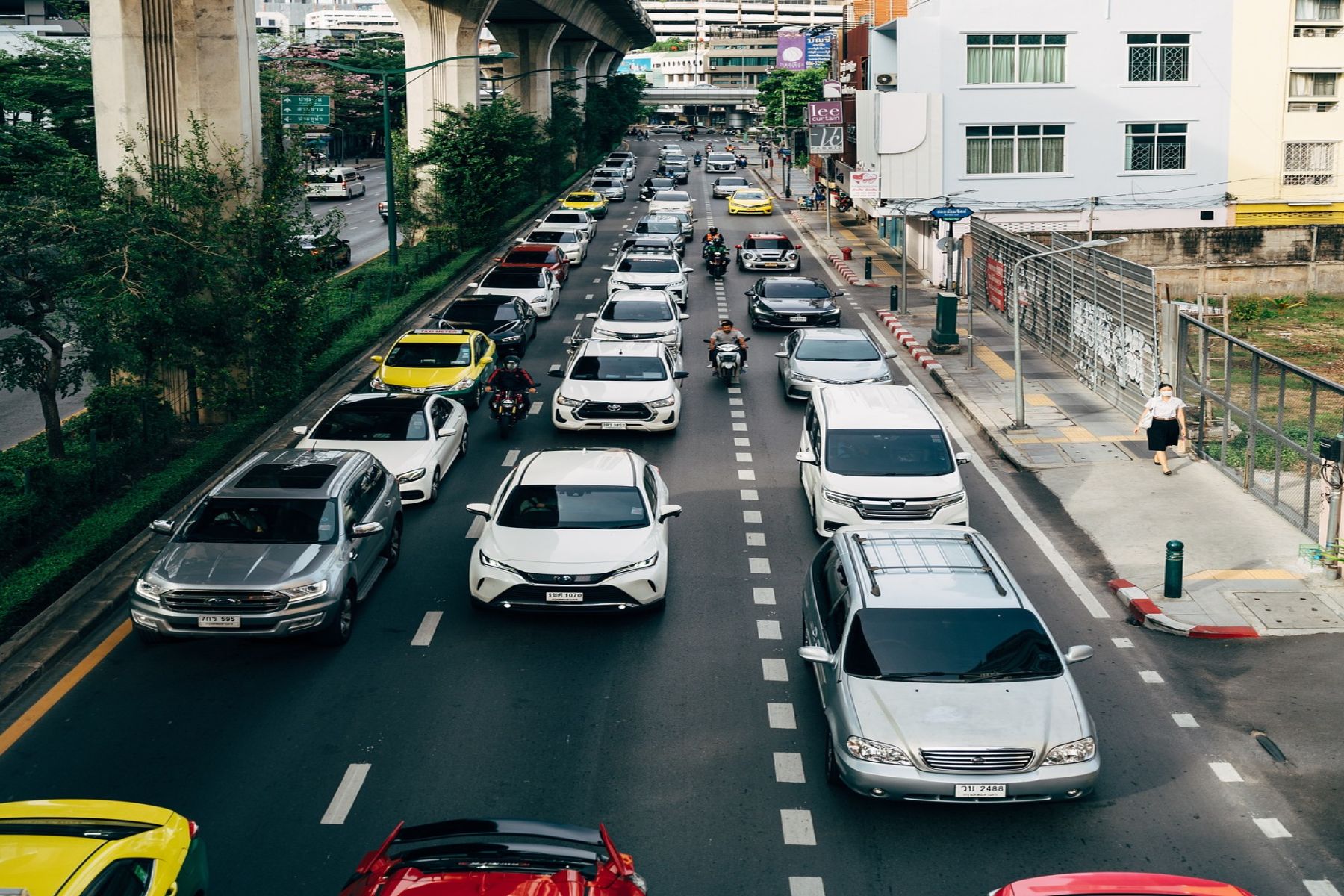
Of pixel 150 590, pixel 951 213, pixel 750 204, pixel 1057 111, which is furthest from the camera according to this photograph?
pixel 750 204

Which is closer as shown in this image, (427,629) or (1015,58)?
(427,629)

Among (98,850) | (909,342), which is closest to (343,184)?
(909,342)

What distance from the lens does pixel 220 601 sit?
13852mm

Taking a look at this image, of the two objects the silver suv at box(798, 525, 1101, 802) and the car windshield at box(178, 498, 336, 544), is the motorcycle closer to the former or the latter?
the car windshield at box(178, 498, 336, 544)

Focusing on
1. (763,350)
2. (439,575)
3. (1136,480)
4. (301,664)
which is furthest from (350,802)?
(763,350)

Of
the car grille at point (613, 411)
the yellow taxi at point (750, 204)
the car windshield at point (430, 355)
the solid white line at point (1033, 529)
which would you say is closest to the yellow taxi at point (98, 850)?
the solid white line at point (1033, 529)

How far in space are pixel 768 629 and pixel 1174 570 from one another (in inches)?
192

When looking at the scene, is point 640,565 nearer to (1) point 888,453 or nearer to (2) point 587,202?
(1) point 888,453

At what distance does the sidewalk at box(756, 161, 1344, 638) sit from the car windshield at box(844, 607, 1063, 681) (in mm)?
4528

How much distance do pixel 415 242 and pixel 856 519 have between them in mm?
36026

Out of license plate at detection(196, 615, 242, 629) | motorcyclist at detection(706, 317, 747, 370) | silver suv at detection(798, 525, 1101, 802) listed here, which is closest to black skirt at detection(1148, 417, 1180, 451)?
motorcyclist at detection(706, 317, 747, 370)

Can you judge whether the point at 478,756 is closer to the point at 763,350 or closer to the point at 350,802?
the point at 350,802

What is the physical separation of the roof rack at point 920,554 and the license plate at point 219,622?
616 cm

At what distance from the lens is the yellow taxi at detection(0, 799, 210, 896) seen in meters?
7.60
